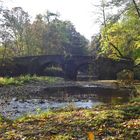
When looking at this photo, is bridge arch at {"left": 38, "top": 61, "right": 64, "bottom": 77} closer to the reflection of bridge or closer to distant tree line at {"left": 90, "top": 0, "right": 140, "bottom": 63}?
the reflection of bridge

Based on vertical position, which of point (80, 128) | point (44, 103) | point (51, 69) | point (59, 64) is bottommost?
point (44, 103)

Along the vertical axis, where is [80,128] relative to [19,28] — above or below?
below

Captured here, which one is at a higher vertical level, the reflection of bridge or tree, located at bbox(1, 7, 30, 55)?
tree, located at bbox(1, 7, 30, 55)

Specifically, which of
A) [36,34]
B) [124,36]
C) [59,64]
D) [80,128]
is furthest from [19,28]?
[80,128]

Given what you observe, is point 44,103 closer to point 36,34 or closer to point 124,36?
point 124,36

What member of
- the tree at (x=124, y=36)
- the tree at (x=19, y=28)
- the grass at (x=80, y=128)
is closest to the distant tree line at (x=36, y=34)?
the tree at (x=19, y=28)

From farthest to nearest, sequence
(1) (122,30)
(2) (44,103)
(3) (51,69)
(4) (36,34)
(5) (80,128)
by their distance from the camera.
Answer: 1. (4) (36,34)
2. (3) (51,69)
3. (1) (122,30)
4. (2) (44,103)
5. (5) (80,128)

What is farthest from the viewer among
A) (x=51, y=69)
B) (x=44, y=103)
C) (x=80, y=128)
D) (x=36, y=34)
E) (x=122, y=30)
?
(x=36, y=34)

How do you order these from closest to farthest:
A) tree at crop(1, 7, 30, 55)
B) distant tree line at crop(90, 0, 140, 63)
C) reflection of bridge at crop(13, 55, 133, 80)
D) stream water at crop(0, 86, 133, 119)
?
stream water at crop(0, 86, 133, 119) → distant tree line at crop(90, 0, 140, 63) → reflection of bridge at crop(13, 55, 133, 80) → tree at crop(1, 7, 30, 55)

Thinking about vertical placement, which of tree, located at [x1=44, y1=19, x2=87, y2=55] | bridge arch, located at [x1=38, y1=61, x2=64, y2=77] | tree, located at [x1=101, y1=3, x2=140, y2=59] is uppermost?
tree, located at [x1=44, y1=19, x2=87, y2=55]

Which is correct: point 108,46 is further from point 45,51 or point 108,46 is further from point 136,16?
point 45,51

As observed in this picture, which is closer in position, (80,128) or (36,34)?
(80,128)

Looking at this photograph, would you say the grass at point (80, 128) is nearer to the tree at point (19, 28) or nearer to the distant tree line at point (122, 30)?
the distant tree line at point (122, 30)

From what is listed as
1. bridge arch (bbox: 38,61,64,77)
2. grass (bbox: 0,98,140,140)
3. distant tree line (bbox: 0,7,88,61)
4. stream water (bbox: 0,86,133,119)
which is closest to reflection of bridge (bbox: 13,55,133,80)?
bridge arch (bbox: 38,61,64,77)
